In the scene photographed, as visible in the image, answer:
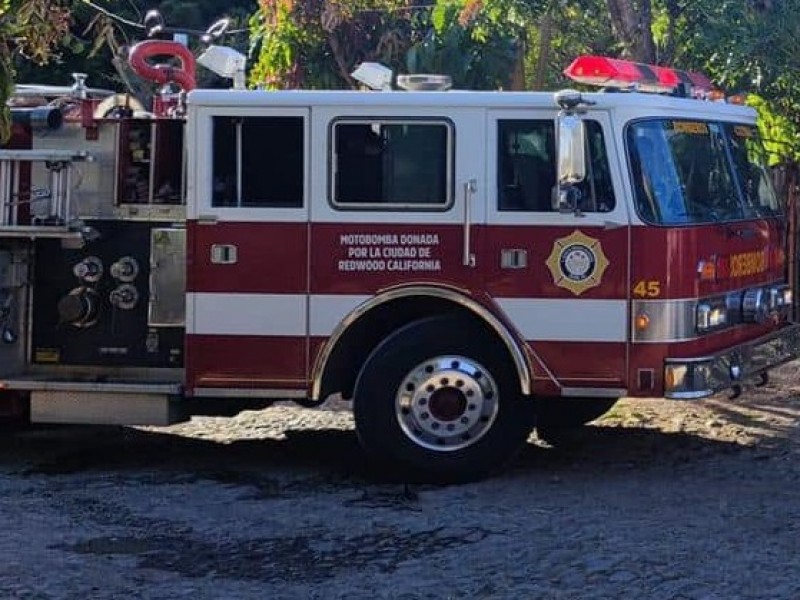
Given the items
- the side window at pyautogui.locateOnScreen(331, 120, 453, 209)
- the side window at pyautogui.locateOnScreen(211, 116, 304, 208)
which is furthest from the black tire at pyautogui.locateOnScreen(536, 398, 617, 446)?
the side window at pyautogui.locateOnScreen(211, 116, 304, 208)

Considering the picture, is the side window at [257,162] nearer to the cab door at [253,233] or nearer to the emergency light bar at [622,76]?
the cab door at [253,233]

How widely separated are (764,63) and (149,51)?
5015 millimetres

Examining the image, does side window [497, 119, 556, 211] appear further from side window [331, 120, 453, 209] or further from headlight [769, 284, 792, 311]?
headlight [769, 284, 792, 311]

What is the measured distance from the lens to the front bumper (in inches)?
321

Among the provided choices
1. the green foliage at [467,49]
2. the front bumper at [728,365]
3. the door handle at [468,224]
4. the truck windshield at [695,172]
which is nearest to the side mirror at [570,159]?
the truck windshield at [695,172]

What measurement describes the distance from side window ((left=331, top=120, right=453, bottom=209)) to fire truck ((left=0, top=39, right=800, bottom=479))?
1 cm

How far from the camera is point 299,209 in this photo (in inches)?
330

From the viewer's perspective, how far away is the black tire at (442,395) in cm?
837

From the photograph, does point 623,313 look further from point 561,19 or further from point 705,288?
point 561,19

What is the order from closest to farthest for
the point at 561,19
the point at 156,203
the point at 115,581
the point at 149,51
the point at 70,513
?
the point at 115,581, the point at 70,513, the point at 156,203, the point at 149,51, the point at 561,19

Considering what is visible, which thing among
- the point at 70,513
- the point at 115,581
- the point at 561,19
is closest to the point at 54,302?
the point at 70,513

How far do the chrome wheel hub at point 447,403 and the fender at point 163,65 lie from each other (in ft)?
8.66

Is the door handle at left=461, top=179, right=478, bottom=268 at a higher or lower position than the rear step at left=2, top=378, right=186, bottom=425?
higher

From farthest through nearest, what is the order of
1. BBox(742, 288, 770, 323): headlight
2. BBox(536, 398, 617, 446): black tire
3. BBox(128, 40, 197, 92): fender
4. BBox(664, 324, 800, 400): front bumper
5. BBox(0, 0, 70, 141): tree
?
BBox(536, 398, 617, 446): black tire, BBox(128, 40, 197, 92): fender, BBox(742, 288, 770, 323): headlight, BBox(664, 324, 800, 400): front bumper, BBox(0, 0, 70, 141): tree
